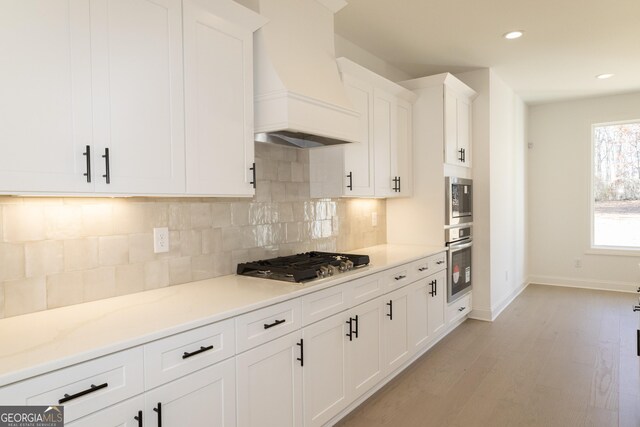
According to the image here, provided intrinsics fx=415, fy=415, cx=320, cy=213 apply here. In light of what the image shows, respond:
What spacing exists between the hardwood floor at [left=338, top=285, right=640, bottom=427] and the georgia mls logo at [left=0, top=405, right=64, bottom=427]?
67.9 inches

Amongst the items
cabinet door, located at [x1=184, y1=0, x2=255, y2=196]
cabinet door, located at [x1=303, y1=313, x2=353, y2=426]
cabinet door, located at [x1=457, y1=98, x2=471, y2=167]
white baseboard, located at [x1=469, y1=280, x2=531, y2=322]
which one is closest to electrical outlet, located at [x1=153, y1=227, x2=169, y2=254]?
cabinet door, located at [x1=184, y1=0, x2=255, y2=196]

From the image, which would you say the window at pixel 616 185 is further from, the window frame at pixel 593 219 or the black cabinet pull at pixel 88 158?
the black cabinet pull at pixel 88 158

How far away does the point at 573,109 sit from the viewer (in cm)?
623

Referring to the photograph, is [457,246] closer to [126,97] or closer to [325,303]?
[325,303]

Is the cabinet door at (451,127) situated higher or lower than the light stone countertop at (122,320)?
higher

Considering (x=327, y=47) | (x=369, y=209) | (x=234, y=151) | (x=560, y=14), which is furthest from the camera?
(x=369, y=209)

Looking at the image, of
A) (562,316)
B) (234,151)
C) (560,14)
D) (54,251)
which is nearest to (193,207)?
(234,151)

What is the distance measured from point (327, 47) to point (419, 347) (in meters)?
2.44

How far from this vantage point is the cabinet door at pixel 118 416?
4.22 feet

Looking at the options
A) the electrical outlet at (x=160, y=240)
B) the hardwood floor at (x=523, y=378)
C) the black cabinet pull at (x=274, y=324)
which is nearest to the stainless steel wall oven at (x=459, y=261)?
the hardwood floor at (x=523, y=378)

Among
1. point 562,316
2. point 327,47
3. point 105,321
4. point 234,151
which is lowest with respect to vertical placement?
point 562,316

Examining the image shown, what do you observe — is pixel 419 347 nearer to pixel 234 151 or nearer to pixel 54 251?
pixel 234 151

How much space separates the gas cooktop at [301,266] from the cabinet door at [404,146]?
1.25 m


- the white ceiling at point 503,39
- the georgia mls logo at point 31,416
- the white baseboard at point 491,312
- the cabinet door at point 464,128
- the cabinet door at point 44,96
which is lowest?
the white baseboard at point 491,312
